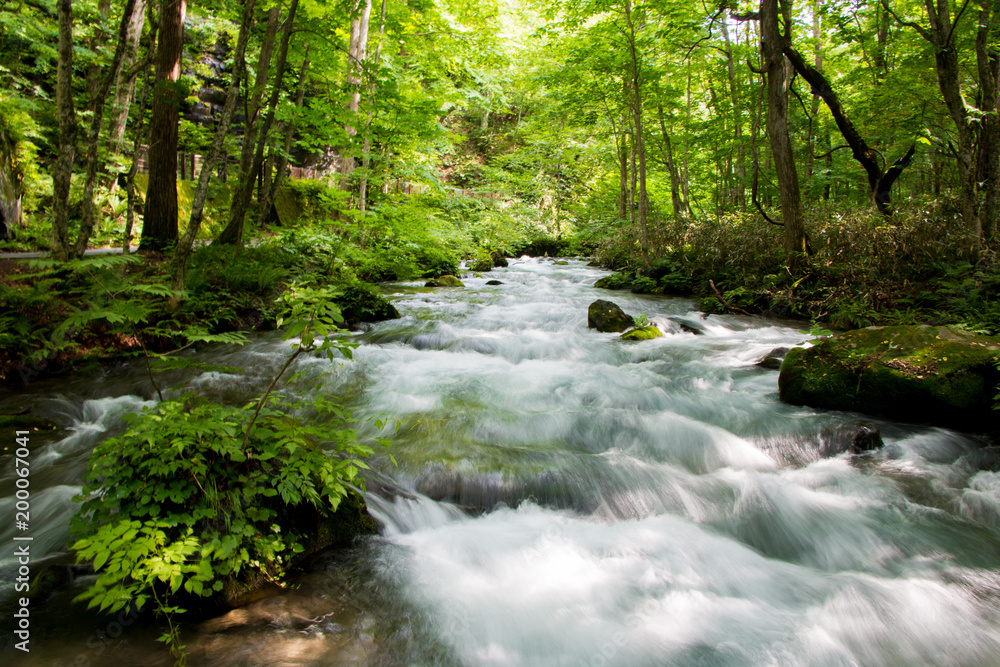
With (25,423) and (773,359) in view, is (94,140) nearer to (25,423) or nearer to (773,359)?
(25,423)

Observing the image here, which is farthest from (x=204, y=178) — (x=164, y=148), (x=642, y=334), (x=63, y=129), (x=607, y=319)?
(x=642, y=334)

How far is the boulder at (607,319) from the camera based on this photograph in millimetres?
8648

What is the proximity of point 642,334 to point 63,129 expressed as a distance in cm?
787

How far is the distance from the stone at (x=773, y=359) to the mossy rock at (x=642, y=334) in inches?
68.9

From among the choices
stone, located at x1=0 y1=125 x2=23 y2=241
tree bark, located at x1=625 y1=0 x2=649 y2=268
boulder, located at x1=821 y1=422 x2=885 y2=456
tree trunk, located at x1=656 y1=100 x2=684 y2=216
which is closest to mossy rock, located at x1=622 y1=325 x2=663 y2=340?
boulder, located at x1=821 y1=422 x2=885 y2=456

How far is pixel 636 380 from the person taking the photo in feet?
20.7

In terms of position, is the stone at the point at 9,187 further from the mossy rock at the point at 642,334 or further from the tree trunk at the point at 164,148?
the mossy rock at the point at 642,334

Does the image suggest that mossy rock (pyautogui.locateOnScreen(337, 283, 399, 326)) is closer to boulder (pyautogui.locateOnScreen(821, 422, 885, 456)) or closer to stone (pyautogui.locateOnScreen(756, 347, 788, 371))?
stone (pyautogui.locateOnScreen(756, 347, 788, 371))

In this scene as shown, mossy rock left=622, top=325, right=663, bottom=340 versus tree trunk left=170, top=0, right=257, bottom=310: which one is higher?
tree trunk left=170, top=0, right=257, bottom=310

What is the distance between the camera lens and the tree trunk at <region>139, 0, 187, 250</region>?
862cm

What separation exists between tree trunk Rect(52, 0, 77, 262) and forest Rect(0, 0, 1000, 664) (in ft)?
0.10

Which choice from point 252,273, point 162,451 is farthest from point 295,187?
point 162,451

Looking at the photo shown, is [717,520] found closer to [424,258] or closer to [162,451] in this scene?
[162,451]

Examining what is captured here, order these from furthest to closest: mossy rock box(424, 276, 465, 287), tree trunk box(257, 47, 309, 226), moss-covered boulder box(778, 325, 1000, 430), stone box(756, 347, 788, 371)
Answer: mossy rock box(424, 276, 465, 287) < tree trunk box(257, 47, 309, 226) < stone box(756, 347, 788, 371) < moss-covered boulder box(778, 325, 1000, 430)
